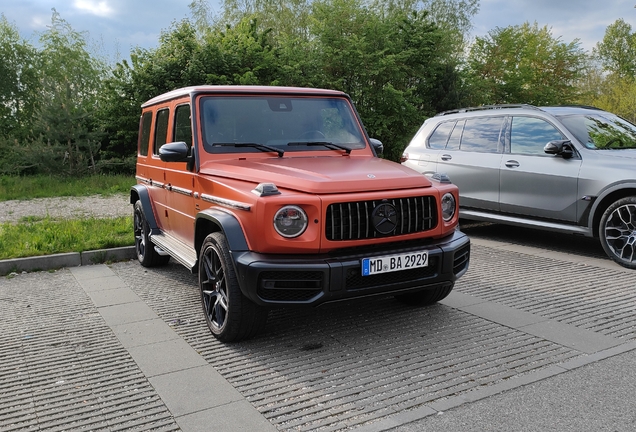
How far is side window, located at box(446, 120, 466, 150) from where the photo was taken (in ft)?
29.4

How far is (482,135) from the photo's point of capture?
28.2 ft

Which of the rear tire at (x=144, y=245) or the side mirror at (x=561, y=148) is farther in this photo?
the side mirror at (x=561, y=148)

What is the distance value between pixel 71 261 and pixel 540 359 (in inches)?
233

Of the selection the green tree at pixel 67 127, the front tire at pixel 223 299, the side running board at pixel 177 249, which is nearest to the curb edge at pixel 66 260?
the side running board at pixel 177 249

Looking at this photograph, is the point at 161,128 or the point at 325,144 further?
the point at 161,128

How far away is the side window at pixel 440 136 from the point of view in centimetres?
916

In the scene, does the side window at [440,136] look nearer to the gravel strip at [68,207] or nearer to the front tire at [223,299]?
the front tire at [223,299]

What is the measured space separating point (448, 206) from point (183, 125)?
2.67 metres

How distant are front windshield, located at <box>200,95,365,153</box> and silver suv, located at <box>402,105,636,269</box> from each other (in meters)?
1.63

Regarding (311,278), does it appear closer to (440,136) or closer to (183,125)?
(183,125)

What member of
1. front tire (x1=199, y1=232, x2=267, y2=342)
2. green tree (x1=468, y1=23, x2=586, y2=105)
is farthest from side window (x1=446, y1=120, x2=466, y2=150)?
green tree (x1=468, y1=23, x2=586, y2=105)

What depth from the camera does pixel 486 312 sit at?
201 inches

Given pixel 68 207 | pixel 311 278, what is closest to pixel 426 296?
pixel 311 278

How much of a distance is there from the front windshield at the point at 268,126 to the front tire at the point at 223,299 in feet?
3.62
